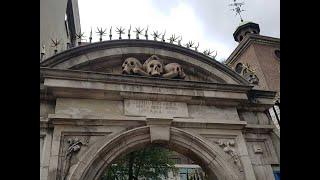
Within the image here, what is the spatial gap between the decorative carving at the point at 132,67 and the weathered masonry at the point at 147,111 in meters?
0.02

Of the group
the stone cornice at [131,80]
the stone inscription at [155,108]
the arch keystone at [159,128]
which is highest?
the stone cornice at [131,80]

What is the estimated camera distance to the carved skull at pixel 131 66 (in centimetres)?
679

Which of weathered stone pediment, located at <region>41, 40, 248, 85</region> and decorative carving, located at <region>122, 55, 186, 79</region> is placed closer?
weathered stone pediment, located at <region>41, 40, 248, 85</region>

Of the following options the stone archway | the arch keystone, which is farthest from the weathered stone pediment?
the stone archway

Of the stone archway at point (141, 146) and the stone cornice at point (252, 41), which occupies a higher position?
the stone cornice at point (252, 41)

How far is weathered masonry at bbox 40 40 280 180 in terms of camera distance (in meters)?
5.76

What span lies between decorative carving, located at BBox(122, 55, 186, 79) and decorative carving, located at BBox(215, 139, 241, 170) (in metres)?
1.67

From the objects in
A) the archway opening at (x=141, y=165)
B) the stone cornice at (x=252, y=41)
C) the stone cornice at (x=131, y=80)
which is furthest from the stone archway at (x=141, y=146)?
the stone cornice at (x=252, y=41)

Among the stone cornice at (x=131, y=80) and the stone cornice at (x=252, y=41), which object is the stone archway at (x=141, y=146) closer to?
the stone cornice at (x=131, y=80)

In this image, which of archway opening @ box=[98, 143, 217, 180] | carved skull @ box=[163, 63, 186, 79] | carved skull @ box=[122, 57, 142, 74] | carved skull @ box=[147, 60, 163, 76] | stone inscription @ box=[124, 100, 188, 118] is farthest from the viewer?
archway opening @ box=[98, 143, 217, 180]

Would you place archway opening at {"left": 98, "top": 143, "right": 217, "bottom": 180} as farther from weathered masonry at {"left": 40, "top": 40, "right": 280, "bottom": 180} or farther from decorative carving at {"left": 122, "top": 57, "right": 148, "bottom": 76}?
decorative carving at {"left": 122, "top": 57, "right": 148, "bottom": 76}

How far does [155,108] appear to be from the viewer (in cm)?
655
